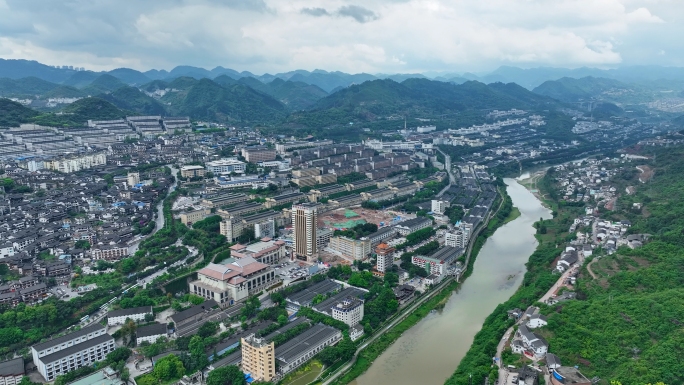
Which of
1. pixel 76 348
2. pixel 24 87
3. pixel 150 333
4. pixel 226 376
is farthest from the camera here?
pixel 24 87

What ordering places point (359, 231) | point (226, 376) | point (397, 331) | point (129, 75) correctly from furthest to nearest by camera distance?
point (129, 75) → point (359, 231) → point (397, 331) → point (226, 376)

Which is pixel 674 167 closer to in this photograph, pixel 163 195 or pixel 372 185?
pixel 372 185

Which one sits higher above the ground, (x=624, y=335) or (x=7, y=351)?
(x=624, y=335)

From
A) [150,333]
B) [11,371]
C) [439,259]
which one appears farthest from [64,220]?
[439,259]

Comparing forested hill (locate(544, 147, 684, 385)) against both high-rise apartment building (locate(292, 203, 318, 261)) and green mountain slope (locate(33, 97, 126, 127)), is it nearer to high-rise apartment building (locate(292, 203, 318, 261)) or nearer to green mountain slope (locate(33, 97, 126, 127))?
high-rise apartment building (locate(292, 203, 318, 261))

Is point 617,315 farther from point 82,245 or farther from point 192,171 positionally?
point 192,171

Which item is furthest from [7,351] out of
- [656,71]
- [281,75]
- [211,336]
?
[656,71]

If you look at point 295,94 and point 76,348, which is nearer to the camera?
point 76,348

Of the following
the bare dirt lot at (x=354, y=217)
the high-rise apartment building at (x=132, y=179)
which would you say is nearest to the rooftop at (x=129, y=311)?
the bare dirt lot at (x=354, y=217)
